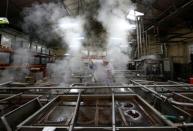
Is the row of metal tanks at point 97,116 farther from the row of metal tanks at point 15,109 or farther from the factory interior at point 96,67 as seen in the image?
the row of metal tanks at point 15,109

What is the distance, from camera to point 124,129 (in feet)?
4.18

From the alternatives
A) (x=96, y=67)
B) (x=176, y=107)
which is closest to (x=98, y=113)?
(x=176, y=107)

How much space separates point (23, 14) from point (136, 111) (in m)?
7.40

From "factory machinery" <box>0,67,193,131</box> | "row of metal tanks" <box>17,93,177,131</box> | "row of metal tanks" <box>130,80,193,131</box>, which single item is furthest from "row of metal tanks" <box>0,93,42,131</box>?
"row of metal tanks" <box>130,80,193,131</box>

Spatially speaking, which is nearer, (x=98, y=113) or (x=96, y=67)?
(x=98, y=113)

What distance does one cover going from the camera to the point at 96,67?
6.89 meters

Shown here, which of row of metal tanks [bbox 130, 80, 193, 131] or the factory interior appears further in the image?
the factory interior

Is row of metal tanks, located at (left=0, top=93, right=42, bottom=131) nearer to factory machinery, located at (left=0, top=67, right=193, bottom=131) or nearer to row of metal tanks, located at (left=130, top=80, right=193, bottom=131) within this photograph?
factory machinery, located at (left=0, top=67, right=193, bottom=131)

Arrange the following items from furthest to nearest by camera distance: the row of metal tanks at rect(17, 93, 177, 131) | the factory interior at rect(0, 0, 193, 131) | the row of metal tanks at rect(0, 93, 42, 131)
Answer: the factory interior at rect(0, 0, 193, 131)
the row of metal tanks at rect(0, 93, 42, 131)
the row of metal tanks at rect(17, 93, 177, 131)

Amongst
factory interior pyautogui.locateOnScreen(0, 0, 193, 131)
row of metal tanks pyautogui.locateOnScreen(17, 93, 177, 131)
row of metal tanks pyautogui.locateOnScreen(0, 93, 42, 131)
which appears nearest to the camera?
row of metal tanks pyautogui.locateOnScreen(17, 93, 177, 131)

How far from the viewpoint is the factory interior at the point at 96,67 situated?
194 centimetres

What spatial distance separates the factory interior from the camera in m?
1.94

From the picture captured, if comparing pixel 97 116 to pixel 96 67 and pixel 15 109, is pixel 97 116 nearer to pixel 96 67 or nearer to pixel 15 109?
pixel 15 109

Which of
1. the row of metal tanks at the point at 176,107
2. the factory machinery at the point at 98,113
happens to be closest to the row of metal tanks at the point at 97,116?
the factory machinery at the point at 98,113
